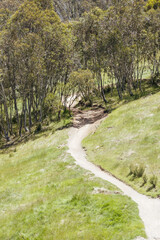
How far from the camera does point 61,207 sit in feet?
43.5

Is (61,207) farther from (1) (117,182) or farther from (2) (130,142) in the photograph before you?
(2) (130,142)

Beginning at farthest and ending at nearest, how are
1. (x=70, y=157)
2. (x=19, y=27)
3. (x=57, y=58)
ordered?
1. (x=57, y=58)
2. (x=19, y=27)
3. (x=70, y=157)

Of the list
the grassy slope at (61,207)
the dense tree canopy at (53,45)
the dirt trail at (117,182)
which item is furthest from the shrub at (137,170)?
the dense tree canopy at (53,45)

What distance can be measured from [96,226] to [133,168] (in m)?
7.15

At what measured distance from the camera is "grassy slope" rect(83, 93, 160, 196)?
1729 centimetres

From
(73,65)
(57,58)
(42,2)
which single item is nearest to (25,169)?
(57,58)

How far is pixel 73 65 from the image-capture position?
148 ft

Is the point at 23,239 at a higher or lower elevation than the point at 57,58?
lower

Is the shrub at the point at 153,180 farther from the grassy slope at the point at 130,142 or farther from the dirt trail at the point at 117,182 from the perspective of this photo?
the dirt trail at the point at 117,182

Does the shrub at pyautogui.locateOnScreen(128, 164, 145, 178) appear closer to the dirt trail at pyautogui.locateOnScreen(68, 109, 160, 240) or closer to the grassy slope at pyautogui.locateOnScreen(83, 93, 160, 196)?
the grassy slope at pyautogui.locateOnScreen(83, 93, 160, 196)

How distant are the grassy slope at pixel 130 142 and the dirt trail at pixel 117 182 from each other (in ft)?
2.15

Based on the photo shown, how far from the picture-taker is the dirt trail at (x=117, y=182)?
9934mm

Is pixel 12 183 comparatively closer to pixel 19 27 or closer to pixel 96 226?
pixel 96 226

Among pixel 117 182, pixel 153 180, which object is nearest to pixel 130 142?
pixel 117 182
